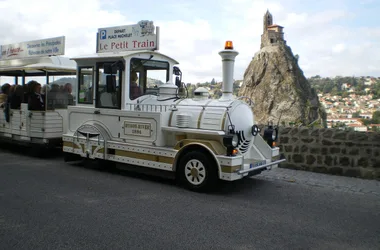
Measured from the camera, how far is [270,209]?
5648 mm

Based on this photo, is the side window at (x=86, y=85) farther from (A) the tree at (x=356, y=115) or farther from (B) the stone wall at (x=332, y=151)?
(A) the tree at (x=356, y=115)

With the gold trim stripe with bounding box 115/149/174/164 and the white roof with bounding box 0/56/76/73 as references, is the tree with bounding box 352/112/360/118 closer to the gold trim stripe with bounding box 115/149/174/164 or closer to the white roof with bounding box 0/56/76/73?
the gold trim stripe with bounding box 115/149/174/164

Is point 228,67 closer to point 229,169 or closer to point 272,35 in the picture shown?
point 229,169

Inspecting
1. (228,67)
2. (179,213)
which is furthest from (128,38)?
(179,213)

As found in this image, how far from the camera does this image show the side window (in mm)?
8445

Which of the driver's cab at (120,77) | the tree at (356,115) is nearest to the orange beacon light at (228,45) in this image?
the driver's cab at (120,77)

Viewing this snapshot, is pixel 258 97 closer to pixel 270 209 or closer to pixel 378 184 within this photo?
pixel 378 184

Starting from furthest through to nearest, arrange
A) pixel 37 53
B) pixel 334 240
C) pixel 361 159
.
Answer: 1. pixel 37 53
2. pixel 361 159
3. pixel 334 240

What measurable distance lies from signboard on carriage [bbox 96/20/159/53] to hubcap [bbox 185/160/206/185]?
3.02 meters

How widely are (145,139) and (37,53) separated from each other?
6.51 metres

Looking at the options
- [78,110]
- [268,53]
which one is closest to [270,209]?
[78,110]

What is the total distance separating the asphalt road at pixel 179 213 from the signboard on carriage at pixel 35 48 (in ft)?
15.1

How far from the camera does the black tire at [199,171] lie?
6.40 metres

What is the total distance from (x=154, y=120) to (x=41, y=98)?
4647mm
